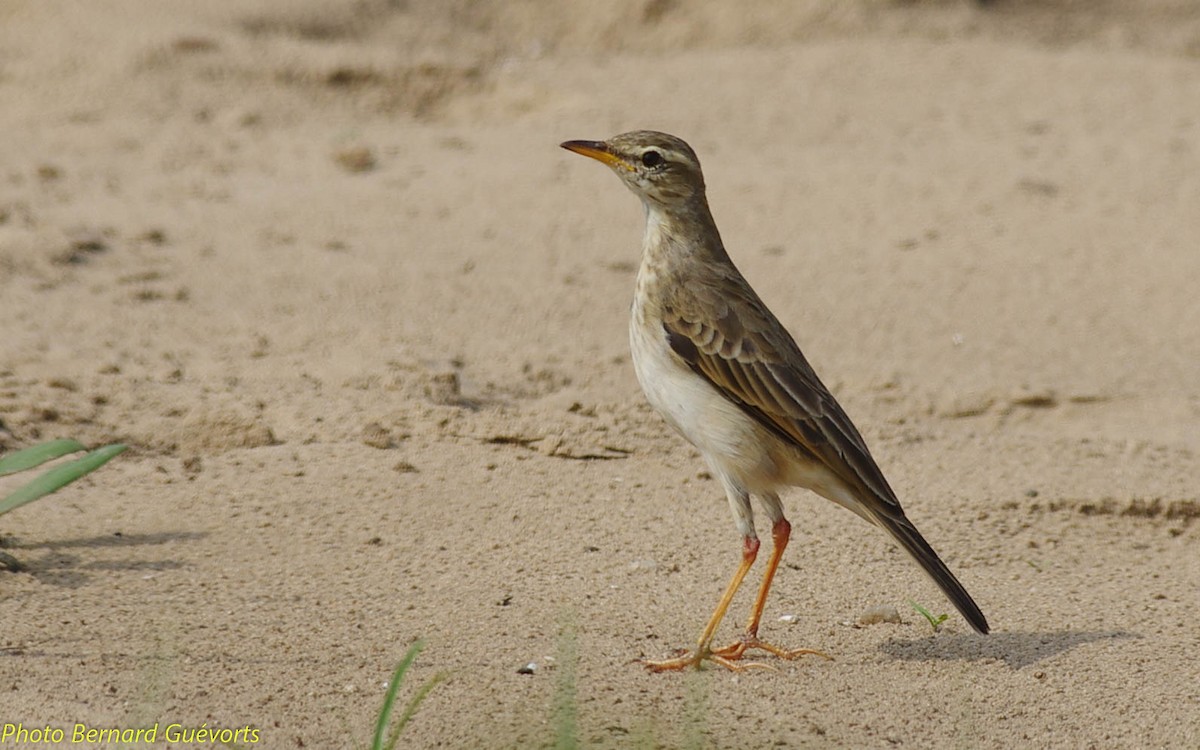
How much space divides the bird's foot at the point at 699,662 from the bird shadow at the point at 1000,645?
0.49 metres

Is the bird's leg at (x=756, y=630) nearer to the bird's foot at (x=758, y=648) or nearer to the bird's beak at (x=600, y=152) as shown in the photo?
the bird's foot at (x=758, y=648)

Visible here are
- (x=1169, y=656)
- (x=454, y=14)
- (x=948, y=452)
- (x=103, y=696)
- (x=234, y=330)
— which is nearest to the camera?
(x=103, y=696)

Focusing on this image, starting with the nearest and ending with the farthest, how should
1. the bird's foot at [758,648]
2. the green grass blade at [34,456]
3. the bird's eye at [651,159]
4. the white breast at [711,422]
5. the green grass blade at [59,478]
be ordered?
1. the green grass blade at [59,478]
2. the green grass blade at [34,456]
3. the bird's foot at [758,648]
4. the white breast at [711,422]
5. the bird's eye at [651,159]

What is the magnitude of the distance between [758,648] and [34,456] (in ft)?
7.85

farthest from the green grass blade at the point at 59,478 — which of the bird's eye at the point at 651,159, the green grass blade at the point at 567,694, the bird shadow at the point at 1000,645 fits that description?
the bird shadow at the point at 1000,645

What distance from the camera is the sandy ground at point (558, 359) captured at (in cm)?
498

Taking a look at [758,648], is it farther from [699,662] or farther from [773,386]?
[773,386]

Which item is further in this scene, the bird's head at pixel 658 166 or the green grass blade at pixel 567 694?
the bird's head at pixel 658 166

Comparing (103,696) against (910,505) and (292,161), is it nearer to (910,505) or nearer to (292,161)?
(910,505)

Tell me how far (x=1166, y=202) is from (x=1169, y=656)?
17.6ft

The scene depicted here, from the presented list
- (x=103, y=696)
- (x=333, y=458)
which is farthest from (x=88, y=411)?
(x=103, y=696)

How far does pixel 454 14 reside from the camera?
42.8 ft

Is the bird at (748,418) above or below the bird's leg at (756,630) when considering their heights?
above

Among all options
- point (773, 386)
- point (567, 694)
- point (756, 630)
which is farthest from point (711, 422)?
point (567, 694)
